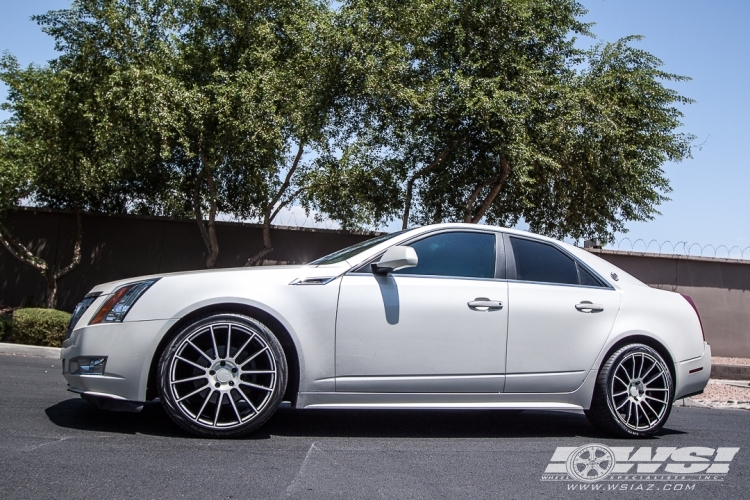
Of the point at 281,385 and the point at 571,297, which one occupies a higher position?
the point at 571,297

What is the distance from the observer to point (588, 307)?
18.0 ft

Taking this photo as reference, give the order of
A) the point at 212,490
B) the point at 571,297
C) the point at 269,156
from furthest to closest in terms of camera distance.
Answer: the point at 269,156 < the point at 571,297 < the point at 212,490

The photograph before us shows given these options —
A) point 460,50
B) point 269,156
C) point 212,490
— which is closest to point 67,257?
point 269,156

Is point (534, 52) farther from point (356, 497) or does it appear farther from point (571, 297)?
point (356, 497)

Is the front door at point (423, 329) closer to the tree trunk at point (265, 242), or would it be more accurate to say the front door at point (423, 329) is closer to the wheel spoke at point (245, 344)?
the wheel spoke at point (245, 344)

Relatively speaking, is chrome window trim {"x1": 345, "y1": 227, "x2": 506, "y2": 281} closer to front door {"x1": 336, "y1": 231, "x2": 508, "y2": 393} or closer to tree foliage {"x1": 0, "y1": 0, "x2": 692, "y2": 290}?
front door {"x1": 336, "y1": 231, "x2": 508, "y2": 393}

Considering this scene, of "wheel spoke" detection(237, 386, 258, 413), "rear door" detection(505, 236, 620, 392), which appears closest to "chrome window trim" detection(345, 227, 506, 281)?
"rear door" detection(505, 236, 620, 392)

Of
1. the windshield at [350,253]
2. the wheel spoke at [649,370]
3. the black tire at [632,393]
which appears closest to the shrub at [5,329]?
the windshield at [350,253]

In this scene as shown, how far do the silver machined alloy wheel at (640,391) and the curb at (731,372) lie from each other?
828 cm

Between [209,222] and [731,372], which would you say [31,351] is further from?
[731,372]

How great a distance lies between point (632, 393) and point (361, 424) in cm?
212

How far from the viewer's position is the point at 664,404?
5559 mm

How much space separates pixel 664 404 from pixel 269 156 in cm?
1038

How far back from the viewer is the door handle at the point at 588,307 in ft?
17.9
